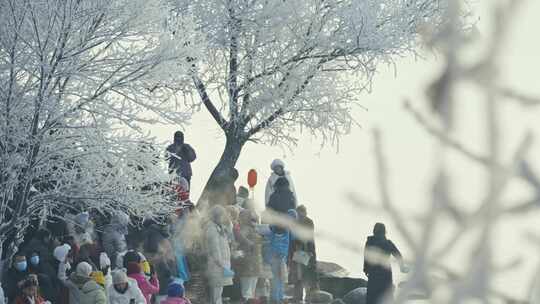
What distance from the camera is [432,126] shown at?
1.70 m

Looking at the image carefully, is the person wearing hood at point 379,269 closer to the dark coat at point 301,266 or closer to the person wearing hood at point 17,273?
the dark coat at point 301,266

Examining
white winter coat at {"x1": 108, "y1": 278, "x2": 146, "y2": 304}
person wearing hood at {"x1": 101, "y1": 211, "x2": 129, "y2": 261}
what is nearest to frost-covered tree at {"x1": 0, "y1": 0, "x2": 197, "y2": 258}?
person wearing hood at {"x1": 101, "y1": 211, "x2": 129, "y2": 261}

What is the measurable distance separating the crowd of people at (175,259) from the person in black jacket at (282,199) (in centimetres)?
1

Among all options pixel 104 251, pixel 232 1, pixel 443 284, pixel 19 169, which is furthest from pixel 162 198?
pixel 443 284

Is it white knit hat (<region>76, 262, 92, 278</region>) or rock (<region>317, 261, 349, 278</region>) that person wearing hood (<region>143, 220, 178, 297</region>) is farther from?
rock (<region>317, 261, 349, 278</region>)

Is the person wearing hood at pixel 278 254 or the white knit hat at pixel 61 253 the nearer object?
the white knit hat at pixel 61 253

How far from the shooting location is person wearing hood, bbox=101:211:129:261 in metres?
13.2

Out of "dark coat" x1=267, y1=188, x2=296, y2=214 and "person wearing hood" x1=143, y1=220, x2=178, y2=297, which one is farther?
"dark coat" x1=267, y1=188, x2=296, y2=214

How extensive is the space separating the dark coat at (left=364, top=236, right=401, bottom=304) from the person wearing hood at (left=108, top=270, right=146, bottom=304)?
2.93m

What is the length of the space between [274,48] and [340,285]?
7.99 m

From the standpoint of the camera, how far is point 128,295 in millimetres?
10984

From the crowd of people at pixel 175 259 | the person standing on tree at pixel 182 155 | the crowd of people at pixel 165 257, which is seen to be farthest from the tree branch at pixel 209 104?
the crowd of people at pixel 175 259

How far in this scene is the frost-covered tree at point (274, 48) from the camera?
2398 cm

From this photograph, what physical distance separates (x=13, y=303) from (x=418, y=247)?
9.85m
